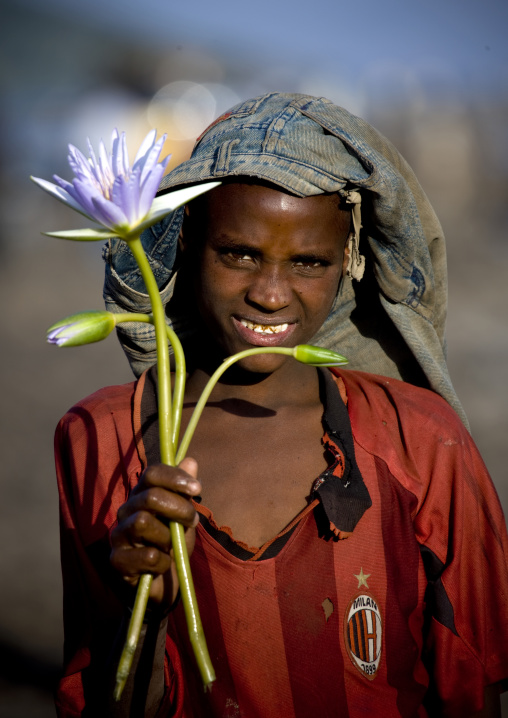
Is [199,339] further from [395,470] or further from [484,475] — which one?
[484,475]

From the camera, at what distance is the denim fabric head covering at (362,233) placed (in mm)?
1448

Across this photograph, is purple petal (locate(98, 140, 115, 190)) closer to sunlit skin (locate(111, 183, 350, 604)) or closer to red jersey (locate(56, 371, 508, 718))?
sunlit skin (locate(111, 183, 350, 604))

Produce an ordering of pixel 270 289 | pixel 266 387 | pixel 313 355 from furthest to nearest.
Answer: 1. pixel 266 387
2. pixel 270 289
3. pixel 313 355

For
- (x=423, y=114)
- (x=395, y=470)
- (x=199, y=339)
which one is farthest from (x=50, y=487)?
(x=423, y=114)

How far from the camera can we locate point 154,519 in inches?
41.6

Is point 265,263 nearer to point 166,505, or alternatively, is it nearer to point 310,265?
point 310,265

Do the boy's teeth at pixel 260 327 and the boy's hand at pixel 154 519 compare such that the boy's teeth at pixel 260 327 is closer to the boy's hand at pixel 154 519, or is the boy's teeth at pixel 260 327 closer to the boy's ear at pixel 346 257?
the boy's ear at pixel 346 257

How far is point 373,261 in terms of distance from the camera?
1.66 metres

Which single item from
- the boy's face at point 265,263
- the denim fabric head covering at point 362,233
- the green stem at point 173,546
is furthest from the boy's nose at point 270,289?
the green stem at point 173,546

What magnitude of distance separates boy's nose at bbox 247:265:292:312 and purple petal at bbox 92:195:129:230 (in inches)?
18.9

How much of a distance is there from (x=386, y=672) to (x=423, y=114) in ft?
36.9

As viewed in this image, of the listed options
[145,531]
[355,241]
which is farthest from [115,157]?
[355,241]

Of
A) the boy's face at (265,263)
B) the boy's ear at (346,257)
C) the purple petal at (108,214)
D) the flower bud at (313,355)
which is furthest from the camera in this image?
the boy's ear at (346,257)

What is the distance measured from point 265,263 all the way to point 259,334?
0.14 metres
